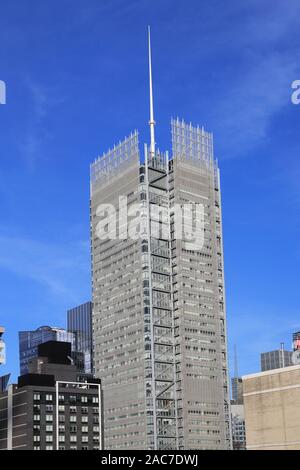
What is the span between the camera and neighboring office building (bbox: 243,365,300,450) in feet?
Answer: 355

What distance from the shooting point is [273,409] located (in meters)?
111

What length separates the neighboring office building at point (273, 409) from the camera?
10806 centimetres

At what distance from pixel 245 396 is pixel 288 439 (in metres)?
11.1
